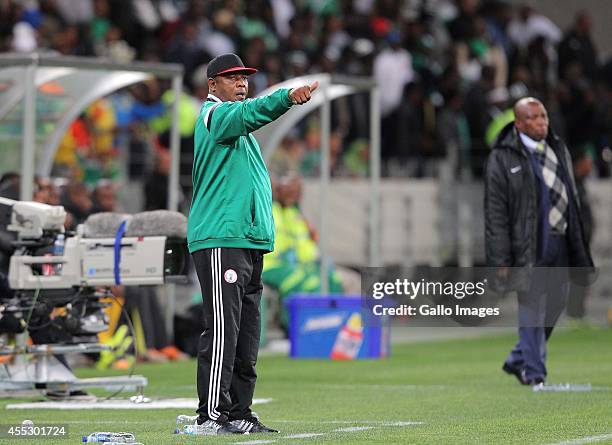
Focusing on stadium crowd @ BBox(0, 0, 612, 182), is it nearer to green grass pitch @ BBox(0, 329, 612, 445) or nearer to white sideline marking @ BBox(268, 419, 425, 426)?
green grass pitch @ BBox(0, 329, 612, 445)

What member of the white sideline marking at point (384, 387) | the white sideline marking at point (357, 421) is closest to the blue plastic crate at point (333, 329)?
the white sideline marking at point (384, 387)

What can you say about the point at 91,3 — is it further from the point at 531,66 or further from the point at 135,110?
the point at 531,66

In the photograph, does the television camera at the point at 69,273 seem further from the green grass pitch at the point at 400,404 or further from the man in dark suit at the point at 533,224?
the man in dark suit at the point at 533,224

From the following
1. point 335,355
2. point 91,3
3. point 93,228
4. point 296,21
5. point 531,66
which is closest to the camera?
point 93,228

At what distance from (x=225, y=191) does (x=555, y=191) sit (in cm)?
463

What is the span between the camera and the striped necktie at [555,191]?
1390cm

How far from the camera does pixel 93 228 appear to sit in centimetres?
1313

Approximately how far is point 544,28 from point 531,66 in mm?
1239

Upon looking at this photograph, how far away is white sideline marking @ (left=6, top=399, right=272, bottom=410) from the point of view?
497 inches

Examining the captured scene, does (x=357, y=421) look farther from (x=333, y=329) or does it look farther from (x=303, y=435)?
(x=333, y=329)

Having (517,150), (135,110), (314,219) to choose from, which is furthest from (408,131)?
(517,150)

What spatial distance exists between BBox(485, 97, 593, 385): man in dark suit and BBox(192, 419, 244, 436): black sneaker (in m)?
4.18

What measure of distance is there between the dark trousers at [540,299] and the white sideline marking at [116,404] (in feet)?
7.38

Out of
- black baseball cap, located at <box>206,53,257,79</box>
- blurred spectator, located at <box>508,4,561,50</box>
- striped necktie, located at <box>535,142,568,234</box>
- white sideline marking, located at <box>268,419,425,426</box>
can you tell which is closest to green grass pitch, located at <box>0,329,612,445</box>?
white sideline marking, located at <box>268,419,425,426</box>
